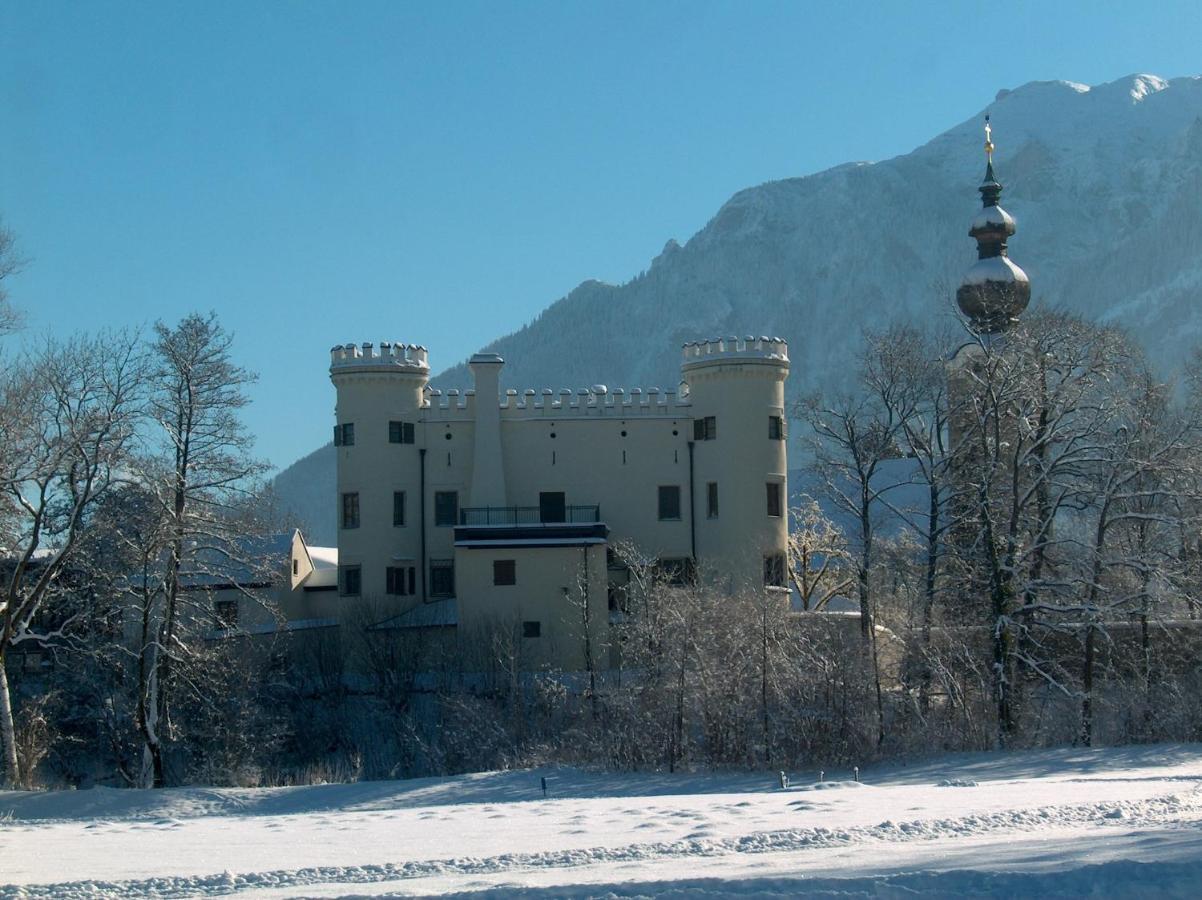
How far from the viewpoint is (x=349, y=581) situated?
44.8 m

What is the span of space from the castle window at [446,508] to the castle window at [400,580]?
171 cm

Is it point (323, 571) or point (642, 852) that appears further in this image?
point (323, 571)

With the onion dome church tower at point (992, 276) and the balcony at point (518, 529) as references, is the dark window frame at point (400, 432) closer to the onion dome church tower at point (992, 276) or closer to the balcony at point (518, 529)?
the balcony at point (518, 529)

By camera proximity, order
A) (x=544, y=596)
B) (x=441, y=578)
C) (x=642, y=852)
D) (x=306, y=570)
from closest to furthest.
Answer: (x=642, y=852)
(x=544, y=596)
(x=441, y=578)
(x=306, y=570)

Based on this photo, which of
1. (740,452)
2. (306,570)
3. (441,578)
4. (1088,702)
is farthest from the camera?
(306,570)

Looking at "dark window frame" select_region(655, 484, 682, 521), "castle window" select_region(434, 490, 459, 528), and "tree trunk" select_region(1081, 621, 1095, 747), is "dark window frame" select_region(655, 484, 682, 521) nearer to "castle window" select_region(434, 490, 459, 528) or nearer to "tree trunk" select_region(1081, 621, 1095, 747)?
"castle window" select_region(434, 490, 459, 528)

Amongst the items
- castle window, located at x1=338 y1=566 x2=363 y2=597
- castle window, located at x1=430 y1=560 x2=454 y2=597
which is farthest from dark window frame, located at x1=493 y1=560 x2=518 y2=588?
castle window, located at x1=338 y1=566 x2=363 y2=597

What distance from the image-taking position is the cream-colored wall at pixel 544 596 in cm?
4153

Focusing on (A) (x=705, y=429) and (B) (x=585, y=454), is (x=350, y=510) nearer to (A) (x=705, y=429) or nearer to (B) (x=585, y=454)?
(B) (x=585, y=454)

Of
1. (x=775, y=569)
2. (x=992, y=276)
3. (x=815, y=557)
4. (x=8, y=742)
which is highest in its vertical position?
(x=992, y=276)

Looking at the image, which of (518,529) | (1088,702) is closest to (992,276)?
(518,529)

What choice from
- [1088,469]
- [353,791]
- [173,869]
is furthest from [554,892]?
[1088,469]

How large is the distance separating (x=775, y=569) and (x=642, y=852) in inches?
1189

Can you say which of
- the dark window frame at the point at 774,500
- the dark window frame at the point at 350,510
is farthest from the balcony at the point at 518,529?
the dark window frame at the point at 774,500
